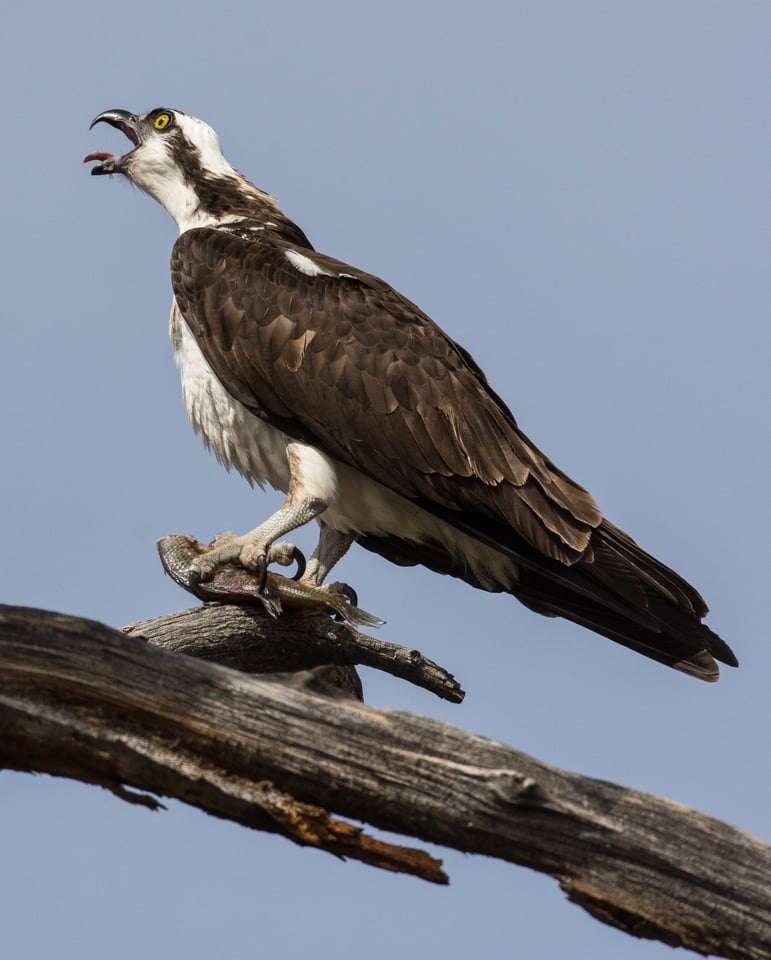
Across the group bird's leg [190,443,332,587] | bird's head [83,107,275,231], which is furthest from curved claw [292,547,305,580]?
bird's head [83,107,275,231]

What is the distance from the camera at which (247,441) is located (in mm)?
7094

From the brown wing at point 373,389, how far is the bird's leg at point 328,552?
740mm

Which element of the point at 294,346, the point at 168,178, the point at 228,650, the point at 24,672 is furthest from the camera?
the point at 168,178

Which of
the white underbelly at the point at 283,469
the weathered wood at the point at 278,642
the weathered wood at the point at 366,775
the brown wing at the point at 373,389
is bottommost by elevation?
the weathered wood at the point at 366,775

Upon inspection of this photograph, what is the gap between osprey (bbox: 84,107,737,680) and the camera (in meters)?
6.59

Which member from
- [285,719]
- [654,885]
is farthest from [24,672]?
[654,885]

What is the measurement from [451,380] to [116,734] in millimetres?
3188

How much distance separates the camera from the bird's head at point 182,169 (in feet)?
25.6

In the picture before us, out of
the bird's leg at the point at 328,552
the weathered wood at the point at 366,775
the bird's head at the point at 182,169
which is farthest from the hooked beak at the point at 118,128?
the weathered wood at the point at 366,775

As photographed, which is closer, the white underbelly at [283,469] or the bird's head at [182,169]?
the white underbelly at [283,469]

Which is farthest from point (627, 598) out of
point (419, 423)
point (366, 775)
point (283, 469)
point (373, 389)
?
point (366, 775)

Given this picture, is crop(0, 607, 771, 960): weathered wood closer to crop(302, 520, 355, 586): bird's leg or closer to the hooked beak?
crop(302, 520, 355, 586): bird's leg

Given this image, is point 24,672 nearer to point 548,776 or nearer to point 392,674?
point 548,776

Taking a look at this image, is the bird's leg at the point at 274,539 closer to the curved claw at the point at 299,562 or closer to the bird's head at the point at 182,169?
the curved claw at the point at 299,562
